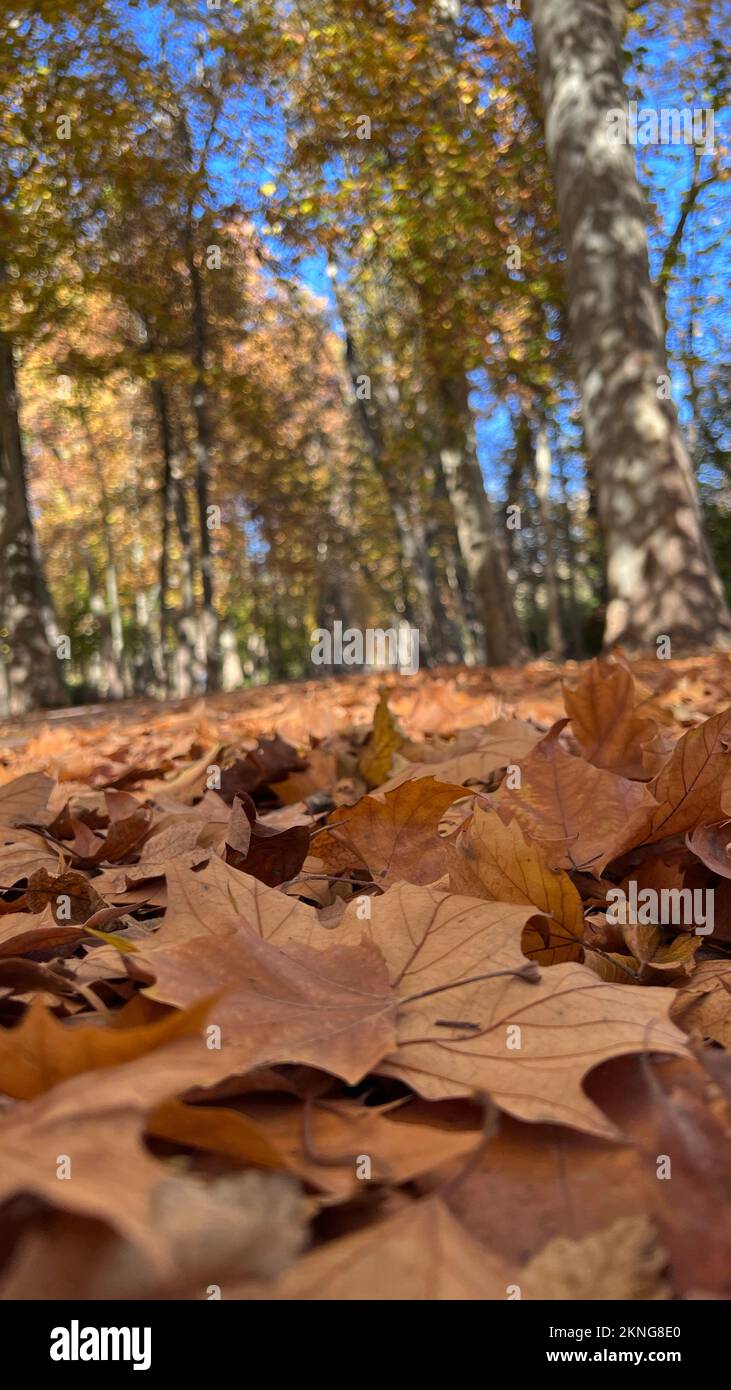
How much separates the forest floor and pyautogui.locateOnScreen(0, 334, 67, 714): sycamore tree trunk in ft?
39.6

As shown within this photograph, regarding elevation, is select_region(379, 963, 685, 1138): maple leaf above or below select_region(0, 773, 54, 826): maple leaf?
below

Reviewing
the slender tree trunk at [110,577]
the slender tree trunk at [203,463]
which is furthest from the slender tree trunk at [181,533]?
the slender tree trunk at [110,577]

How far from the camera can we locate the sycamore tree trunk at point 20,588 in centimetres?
1265

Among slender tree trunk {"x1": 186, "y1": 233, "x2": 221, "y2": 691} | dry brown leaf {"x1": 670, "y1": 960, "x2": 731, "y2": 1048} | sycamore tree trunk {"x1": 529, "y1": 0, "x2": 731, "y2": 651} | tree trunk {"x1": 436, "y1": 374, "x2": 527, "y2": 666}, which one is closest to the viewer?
dry brown leaf {"x1": 670, "y1": 960, "x2": 731, "y2": 1048}

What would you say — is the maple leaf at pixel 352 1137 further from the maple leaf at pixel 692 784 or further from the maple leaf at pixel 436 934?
the maple leaf at pixel 692 784

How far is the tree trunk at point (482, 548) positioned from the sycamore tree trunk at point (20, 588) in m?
5.80

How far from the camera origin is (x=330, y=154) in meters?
12.4

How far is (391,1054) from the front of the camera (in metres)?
0.65

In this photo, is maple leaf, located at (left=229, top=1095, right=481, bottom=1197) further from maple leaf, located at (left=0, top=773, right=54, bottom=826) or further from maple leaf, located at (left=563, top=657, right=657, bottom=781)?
maple leaf, located at (left=0, top=773, right=54, bottom=826)

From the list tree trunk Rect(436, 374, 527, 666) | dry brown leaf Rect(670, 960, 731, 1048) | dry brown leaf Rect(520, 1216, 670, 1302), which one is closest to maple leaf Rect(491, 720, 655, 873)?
dry brown leaf Rect(670, 960, 731, 1048)

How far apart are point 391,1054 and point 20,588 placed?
43.3ft

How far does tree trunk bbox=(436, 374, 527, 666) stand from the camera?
11.9 meters

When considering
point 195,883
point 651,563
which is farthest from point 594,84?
point 195,883
